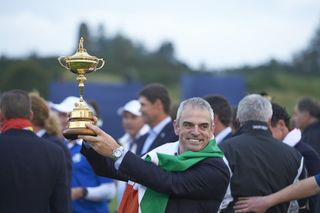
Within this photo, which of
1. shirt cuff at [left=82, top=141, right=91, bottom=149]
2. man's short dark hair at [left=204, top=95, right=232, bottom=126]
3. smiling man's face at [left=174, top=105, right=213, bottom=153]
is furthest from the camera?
man's short dark hair at [left=204, top=95, right=232, bottom=126]

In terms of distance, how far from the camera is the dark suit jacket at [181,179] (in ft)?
13.1

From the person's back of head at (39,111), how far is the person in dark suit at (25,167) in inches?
41.6

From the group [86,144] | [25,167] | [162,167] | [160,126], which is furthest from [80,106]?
[160,126]

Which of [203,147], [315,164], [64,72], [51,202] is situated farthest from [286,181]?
[64,72]

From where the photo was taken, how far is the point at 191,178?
13.4 feet

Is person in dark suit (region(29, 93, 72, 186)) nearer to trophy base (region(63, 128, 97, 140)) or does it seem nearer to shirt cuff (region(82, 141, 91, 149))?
shirt cuff (region(82, 141, 91, 149))

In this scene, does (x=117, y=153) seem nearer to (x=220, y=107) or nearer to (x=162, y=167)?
(x=162, y=167)

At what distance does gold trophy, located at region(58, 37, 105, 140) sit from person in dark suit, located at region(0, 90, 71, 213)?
155 centimetres

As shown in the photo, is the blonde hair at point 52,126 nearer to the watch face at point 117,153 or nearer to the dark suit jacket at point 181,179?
the dark suit jacket at point 181,179

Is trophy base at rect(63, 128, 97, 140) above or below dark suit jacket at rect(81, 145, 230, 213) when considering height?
above

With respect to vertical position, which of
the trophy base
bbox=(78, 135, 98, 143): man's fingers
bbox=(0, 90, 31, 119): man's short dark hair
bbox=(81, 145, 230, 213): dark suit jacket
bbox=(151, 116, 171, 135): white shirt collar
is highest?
bbox=(0, 90, 31, 119): man's short dark hair

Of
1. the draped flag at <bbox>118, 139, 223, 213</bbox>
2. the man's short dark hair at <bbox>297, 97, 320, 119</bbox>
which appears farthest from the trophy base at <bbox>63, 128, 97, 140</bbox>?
the man's short dark hair at <bbox>297, 97, 320, 119</bbox>

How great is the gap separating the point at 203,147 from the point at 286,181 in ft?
5.24

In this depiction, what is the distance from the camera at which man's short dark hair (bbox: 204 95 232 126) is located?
6559 mm
